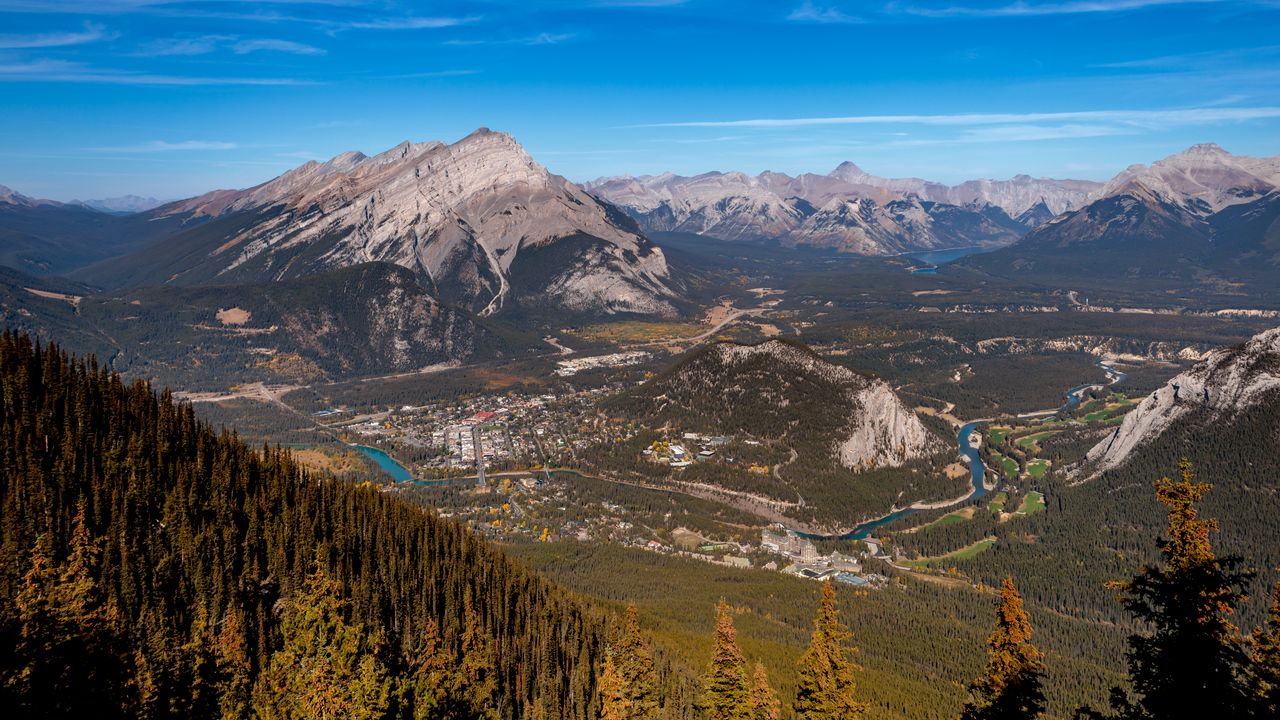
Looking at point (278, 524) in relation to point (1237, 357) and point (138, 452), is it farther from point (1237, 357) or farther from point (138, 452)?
point (1237, 357)

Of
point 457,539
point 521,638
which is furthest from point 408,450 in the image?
point 521,638

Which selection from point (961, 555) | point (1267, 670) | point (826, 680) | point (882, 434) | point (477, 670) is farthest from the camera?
point (882, 434)

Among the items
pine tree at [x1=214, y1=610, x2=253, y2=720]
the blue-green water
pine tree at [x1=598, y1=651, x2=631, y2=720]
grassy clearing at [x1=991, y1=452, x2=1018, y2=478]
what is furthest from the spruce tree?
grassy clearing at [x1=991, y1=452, x2=1018, y2=478]

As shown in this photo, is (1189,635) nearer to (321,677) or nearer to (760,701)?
(760,701)

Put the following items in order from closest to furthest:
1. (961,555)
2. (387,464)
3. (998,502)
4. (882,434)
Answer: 1. (961,555)
2. (998,502)
3. (882,434)
4. (387,464)

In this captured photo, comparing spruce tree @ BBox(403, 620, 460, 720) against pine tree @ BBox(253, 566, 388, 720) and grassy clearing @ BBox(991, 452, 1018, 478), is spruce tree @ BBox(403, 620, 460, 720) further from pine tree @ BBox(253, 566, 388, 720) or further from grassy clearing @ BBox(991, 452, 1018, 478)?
grassy clearing @ BBox(991, 452, 1018, 478)

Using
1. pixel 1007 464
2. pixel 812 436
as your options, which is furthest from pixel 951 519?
pixel 1007 464
